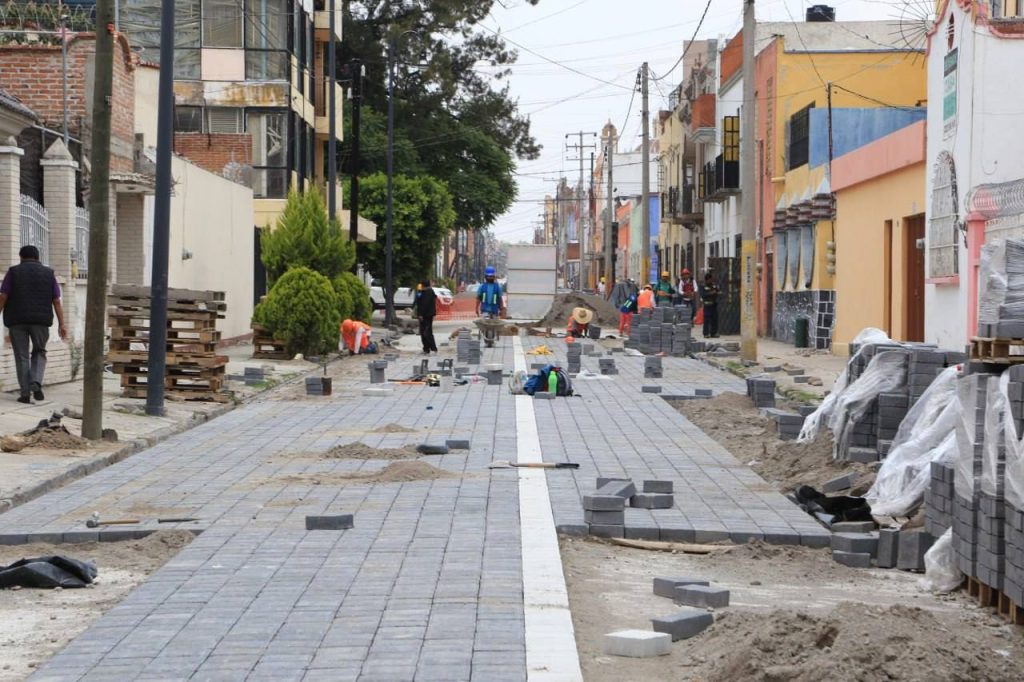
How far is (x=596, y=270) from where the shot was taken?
127000mm

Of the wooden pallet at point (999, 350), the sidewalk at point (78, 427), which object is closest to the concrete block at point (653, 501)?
the wooden pallet at point (999, 350)

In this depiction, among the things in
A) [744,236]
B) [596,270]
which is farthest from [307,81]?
[596,270]

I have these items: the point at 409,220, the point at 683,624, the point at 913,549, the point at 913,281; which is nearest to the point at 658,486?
the point at 913,549

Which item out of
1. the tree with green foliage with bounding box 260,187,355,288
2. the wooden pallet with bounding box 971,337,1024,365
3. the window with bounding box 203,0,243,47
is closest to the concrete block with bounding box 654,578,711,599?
the wooden pallet with bounding box 971,337,1024,365

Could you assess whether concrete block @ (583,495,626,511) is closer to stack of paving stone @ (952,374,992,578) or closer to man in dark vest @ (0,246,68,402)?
stack of paving stone @ (952,374,992,578)

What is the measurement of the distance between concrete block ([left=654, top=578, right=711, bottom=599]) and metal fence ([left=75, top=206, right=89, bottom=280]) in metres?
15.4

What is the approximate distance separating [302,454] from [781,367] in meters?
14.8

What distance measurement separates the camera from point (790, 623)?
6.14 meters

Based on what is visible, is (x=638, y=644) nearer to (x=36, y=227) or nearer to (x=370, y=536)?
(x=370, y=536)

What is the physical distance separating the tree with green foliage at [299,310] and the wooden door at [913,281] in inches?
430

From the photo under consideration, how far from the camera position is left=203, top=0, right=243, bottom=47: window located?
4050 cm

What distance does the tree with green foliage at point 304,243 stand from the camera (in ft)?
105

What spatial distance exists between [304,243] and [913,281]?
41.1 feet

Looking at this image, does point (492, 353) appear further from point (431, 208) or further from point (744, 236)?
point (431, 208)
